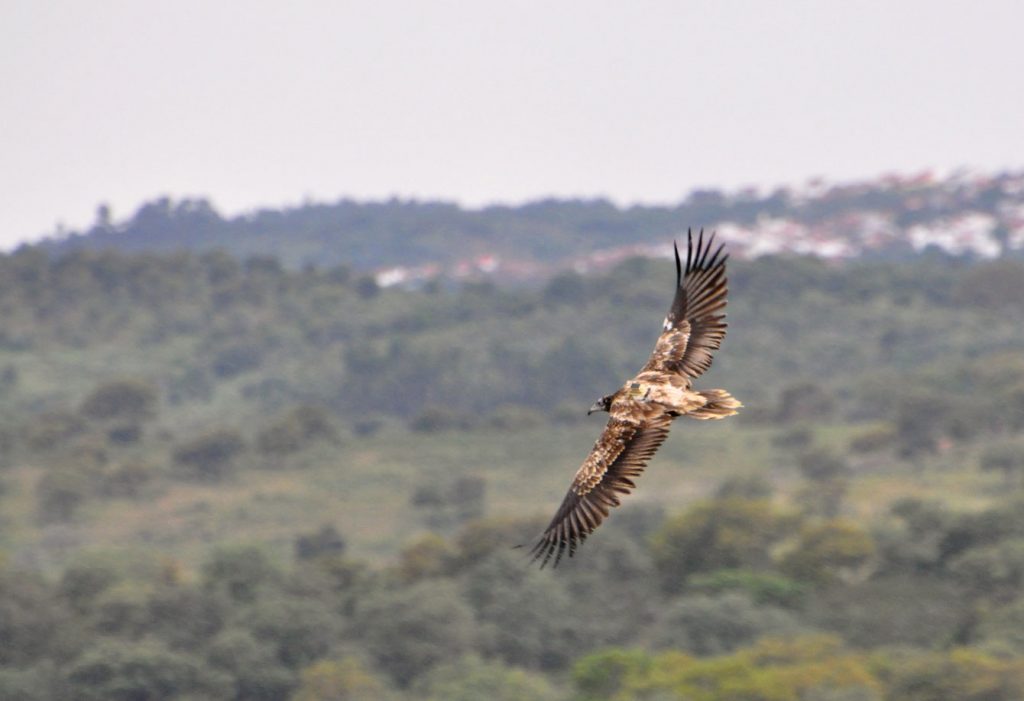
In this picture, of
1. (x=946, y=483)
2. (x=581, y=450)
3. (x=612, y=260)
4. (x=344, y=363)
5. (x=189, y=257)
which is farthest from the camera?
(x=612, y=260)

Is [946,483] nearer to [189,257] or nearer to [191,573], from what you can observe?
[191,573]

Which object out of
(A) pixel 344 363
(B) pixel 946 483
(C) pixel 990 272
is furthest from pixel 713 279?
(C) pixel 990 272

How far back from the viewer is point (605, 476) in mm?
16203

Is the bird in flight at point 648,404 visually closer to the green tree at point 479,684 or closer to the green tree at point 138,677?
the green tree at point 479,684

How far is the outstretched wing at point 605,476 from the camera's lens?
52.5 ft

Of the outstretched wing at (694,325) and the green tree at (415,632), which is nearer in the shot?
the outstretched wing at (694,325)

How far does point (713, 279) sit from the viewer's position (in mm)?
16156

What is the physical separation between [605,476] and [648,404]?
75 cm

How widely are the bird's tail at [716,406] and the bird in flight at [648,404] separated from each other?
21 centimetres

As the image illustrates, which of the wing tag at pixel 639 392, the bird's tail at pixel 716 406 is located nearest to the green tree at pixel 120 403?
the wing tag at pixel 639 392

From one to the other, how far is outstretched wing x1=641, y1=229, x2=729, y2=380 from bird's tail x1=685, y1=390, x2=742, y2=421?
559 mm

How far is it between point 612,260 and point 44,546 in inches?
4460

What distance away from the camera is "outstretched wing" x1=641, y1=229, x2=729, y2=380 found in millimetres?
16188

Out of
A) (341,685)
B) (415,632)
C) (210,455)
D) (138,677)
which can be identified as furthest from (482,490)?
(341,685)
